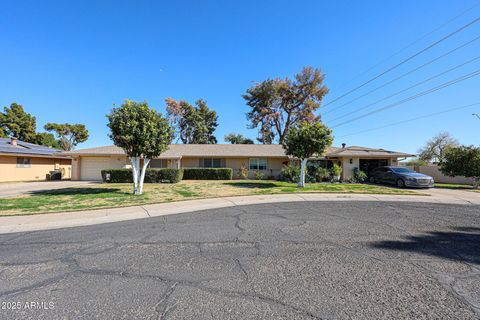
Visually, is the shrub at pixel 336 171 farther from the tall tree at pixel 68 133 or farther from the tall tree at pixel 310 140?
the tall tree at pixel 68 133

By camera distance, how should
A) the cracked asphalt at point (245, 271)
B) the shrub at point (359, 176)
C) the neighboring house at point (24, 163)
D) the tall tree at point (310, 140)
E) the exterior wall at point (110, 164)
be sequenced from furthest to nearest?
1. the exterior wall at point (110, 164)
2. the neighboring house at point (24, 163)
3. the shrub at point (359, 176)
4. the tall tree at point (310, 140)
5. the cracked asphalt at point (245, 271)

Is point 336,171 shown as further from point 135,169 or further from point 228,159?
point 135,169

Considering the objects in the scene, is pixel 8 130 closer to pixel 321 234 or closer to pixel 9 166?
pixel 9 166

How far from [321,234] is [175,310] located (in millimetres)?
3818

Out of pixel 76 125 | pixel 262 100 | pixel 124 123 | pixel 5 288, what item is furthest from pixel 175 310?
pixel 76 125

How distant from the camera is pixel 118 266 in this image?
11.5 feet

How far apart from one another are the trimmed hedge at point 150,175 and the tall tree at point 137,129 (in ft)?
20.3

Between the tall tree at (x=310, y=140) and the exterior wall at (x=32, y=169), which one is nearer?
the tall tree at (x=310, y=140)

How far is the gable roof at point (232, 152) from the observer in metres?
19.7

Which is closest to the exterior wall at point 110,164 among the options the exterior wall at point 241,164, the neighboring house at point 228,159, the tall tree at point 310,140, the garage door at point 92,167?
the neighboring house at point 228,159

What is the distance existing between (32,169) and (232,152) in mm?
20165

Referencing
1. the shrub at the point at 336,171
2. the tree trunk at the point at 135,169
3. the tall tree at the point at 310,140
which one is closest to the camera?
the tree trunk at the point at 135,169

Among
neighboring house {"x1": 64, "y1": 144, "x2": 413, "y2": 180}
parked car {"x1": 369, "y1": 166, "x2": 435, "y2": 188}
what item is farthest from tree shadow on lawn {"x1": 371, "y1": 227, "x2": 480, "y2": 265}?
neighboring house {"x1": 64, "y1": 144, "x2": 413, "y2": 180}

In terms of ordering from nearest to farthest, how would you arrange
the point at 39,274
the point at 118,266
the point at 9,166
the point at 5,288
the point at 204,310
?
1. the point at 204,310
2. the point at 5,288
3. the point at 39,274
4. the point at 118,266
5. the point at 9,166
